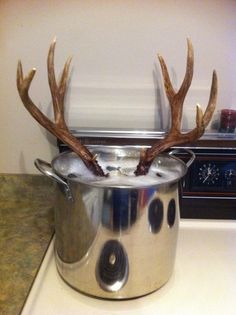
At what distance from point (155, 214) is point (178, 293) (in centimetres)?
18

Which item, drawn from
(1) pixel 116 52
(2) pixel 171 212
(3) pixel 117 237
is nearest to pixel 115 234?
(3) pixel 117 237

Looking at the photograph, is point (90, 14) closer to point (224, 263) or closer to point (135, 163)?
point (135, 163)

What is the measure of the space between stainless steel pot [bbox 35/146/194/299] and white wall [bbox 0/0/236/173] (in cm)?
34

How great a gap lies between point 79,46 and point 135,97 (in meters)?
0.22

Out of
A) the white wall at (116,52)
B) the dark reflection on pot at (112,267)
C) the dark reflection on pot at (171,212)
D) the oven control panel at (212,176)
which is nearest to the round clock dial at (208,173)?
the oven control panel at (212,176)

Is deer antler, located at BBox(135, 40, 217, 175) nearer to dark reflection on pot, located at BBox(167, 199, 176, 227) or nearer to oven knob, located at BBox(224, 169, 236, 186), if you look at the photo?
dark reflection on pot, located at BBox(167, 199, 176, 227)

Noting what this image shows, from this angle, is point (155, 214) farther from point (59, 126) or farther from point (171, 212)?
point (59, 126)

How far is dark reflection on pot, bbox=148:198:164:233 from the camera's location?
0.58 m

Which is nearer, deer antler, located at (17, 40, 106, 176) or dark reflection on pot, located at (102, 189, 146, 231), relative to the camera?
dark reflection on pot, located at (102, 189, 146, 231)

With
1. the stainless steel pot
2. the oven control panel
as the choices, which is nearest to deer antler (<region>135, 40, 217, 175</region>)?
the stainless steel pot

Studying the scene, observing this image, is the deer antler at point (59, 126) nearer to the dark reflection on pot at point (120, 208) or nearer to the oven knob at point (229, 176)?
the dark reflection on pot at point (120, 208)

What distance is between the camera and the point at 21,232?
0.79m

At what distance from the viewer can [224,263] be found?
2.40 ft

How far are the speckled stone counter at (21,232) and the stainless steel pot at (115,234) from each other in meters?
0.08
